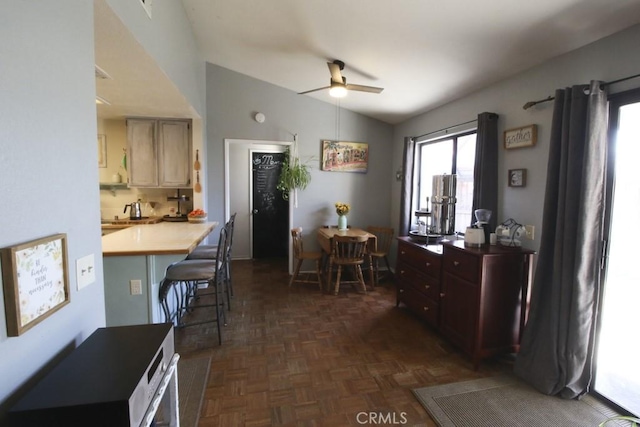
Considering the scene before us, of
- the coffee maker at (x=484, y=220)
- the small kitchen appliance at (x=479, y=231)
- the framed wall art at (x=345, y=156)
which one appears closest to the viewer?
the small kitchen appliance at (x=479, y=231)

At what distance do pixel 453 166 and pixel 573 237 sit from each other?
1692 mm

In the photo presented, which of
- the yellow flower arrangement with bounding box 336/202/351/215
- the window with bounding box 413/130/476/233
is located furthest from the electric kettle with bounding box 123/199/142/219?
the window with bounding box 413/130/476/233

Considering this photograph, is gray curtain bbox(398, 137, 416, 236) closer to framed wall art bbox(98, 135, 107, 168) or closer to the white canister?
the white canister

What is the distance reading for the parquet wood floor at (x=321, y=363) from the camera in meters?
1.80

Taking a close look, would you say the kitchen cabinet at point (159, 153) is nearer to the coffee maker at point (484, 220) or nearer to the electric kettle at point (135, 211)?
the electric kettle at point (135, 211)

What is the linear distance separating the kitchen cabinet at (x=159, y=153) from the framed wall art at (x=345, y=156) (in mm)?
1908

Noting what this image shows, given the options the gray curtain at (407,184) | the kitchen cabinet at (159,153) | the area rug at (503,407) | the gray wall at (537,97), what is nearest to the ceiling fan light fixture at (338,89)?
the gray wall at (537,97)

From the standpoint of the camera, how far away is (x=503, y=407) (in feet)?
6.09

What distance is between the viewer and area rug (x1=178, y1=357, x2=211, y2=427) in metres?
1.74

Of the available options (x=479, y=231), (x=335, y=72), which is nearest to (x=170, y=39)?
(x=335, y=72)

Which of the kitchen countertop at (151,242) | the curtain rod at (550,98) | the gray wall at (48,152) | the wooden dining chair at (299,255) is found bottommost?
the wooden dining chair at (299,255)

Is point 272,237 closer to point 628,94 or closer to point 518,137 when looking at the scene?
point 518,137

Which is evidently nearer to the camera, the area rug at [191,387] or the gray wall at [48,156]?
the gray wall at [48,156]

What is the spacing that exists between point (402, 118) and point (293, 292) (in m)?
2.90
